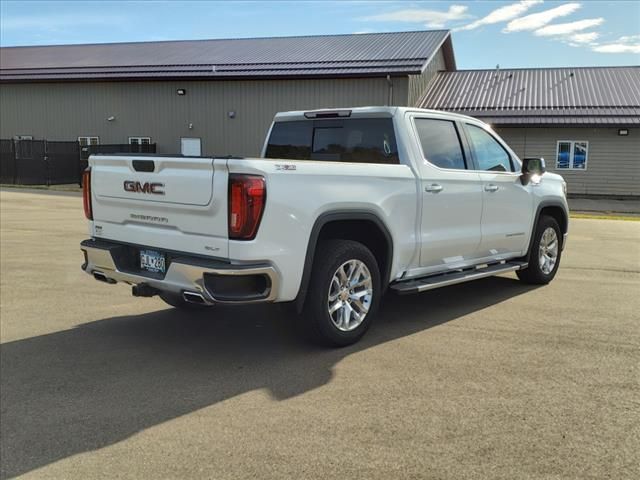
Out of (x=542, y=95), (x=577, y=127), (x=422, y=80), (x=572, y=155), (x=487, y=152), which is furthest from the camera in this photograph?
(x=422, y=80)

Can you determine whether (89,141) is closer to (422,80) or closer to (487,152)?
(422,80)

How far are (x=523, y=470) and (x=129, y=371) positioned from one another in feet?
9.38

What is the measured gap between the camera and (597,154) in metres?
24.1

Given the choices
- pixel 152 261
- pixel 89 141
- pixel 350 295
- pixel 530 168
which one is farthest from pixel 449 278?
pixel 89 141

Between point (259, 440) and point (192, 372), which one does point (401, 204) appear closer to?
point (192, 372)

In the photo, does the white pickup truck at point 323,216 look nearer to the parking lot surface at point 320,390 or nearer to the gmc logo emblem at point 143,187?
the gmc logo emblem at point 143,187

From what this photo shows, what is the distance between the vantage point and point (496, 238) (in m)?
6.46

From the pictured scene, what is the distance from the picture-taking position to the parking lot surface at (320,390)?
126 inches

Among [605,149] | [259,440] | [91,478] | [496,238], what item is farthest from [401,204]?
[605,149]

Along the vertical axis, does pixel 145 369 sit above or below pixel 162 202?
below

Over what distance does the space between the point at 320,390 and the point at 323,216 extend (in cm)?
129

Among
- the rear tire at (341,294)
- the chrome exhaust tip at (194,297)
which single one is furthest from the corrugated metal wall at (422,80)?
the chrome exhaust tip at (194,297)

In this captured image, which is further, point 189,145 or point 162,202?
point 189,145

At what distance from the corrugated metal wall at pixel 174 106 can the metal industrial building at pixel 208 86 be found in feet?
0.15
